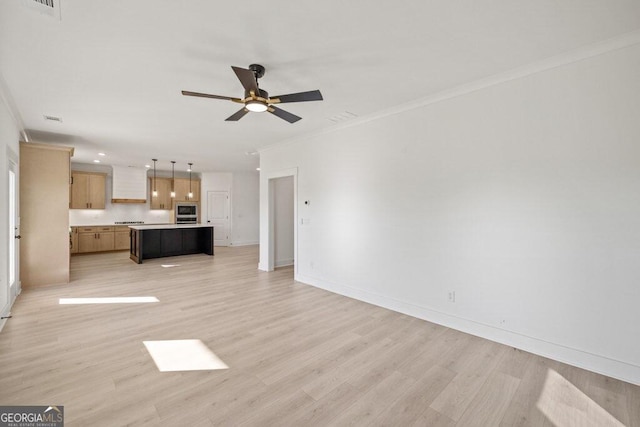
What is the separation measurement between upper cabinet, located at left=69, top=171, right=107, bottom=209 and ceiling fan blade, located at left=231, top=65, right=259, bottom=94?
8749 millimetres

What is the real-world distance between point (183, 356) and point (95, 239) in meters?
8.06

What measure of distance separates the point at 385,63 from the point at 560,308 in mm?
2906

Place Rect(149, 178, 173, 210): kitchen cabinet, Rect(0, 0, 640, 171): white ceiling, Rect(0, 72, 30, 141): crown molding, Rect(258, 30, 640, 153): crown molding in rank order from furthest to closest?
Rect(149, 178, 173, 210): kitchen cabinet
Rect(0, 72, 30, 141): crown molding
Rect(258, 30, 640, 153): crown molding
Rect(0, 0, 640, 171): white ceiling

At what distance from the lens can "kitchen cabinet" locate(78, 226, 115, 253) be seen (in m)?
8.44

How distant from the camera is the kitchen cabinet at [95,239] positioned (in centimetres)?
844

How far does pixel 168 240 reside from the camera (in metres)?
8.18

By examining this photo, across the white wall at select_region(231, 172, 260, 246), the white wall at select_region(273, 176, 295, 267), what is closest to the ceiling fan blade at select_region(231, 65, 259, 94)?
the white wall at select_region(273, 176, 295, 267)

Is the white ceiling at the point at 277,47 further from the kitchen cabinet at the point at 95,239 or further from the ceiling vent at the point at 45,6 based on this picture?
the kitchen cabinet at the point at 95,239

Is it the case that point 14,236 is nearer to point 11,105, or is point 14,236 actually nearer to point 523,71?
point 11,105

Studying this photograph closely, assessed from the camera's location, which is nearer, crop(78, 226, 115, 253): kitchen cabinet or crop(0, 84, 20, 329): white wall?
crop(0, 84, 20, 329): white wall

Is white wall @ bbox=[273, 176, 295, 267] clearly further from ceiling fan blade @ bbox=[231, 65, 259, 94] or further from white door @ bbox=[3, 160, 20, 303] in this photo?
white door @ bbox=[3, 160, 20, 303]

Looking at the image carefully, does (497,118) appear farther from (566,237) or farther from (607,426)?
(607,426)

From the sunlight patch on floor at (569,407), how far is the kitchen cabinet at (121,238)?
1063cm

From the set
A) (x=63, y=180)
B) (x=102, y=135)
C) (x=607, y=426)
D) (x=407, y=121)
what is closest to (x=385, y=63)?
(x=407, y=121)
